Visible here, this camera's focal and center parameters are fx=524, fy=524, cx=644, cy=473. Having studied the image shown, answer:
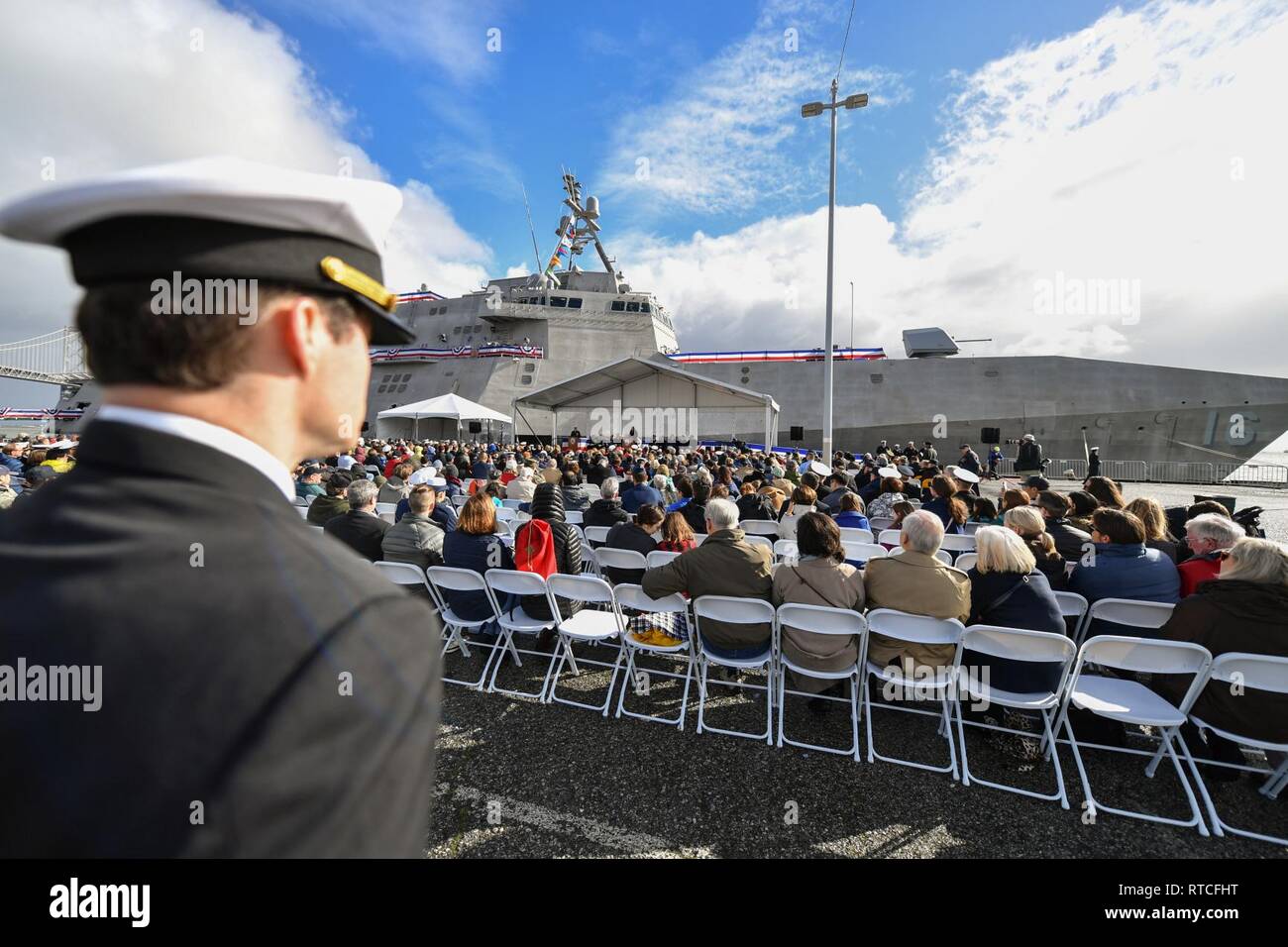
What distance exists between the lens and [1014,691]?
11.1 ft

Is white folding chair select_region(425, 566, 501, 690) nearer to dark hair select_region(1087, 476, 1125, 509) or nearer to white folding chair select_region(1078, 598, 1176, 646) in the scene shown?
white folding chair select_region(1078, 598, 1176, 646)

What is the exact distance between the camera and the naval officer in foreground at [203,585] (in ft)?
1.90

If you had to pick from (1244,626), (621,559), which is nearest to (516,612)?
(621,559)

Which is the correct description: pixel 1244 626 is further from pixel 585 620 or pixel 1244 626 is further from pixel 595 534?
pixel 595 534

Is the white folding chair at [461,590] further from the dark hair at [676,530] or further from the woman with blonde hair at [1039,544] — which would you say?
the woman with blonde hair at [1039,544]

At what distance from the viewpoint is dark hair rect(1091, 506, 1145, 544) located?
417 cm

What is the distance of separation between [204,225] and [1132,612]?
546 centimetres

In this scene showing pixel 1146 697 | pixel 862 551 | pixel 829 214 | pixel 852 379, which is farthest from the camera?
pixel 852 379

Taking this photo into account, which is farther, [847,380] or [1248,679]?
[847,380]

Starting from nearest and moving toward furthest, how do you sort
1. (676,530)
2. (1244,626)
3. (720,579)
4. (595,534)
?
(1244,626) → (720,579) → (676,530) → (595,534)
